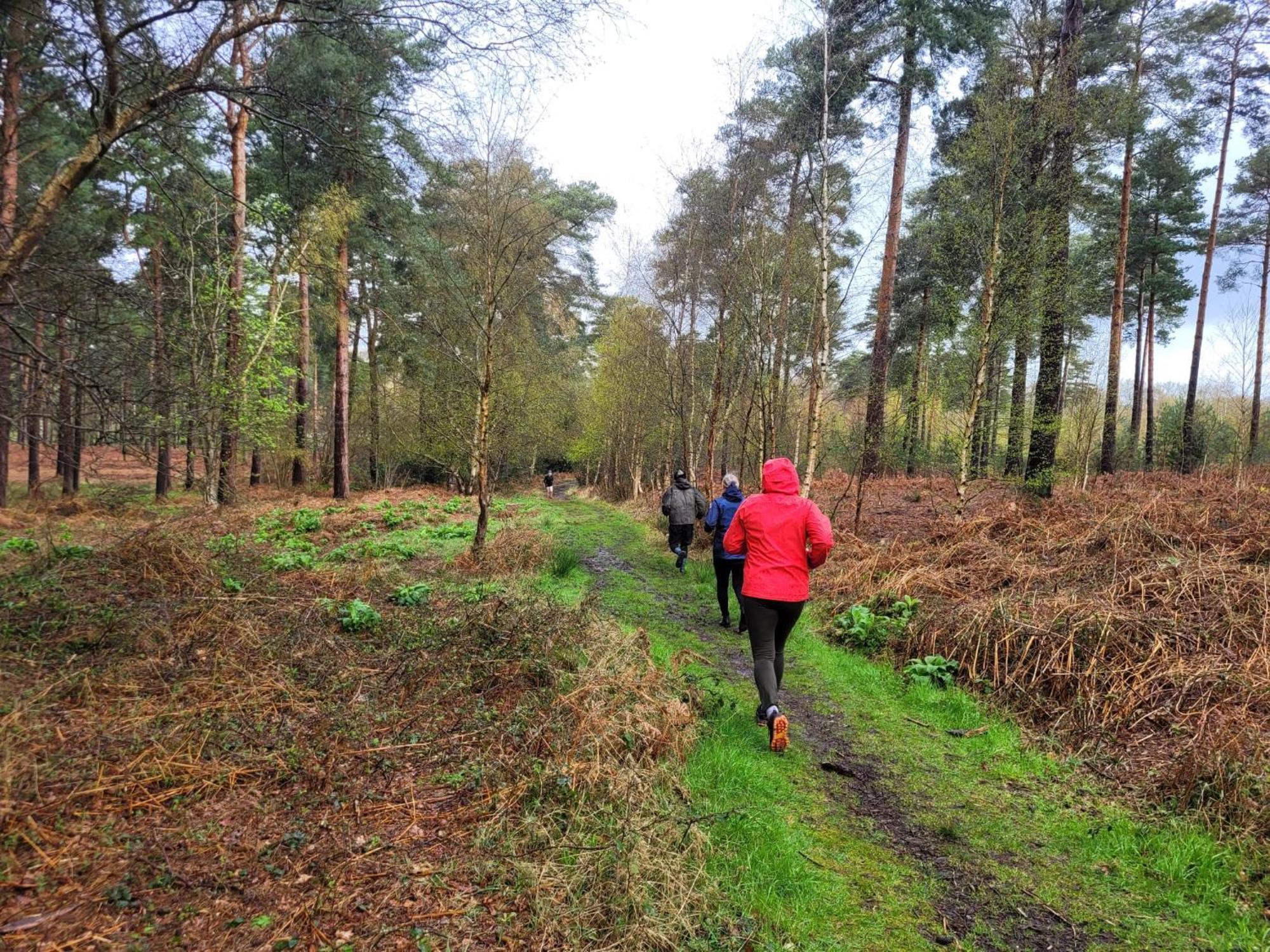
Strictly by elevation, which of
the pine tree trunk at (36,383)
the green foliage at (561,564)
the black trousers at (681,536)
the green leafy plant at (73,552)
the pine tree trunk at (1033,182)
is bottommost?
the green foliage at (561,564)

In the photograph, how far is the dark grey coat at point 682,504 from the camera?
31.2 feet

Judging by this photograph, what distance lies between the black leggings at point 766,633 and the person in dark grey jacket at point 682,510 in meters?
5.35

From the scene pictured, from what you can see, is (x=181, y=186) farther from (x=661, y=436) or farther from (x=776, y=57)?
(x=661, y=436)

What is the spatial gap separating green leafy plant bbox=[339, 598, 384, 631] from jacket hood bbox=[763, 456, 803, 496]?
3.70 m

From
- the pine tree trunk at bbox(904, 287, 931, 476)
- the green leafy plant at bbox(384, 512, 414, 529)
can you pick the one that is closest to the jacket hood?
the pine tree trunk at bbox(904, 287, 931, 476)

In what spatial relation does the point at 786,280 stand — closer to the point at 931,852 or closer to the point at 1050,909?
the point at 931,852

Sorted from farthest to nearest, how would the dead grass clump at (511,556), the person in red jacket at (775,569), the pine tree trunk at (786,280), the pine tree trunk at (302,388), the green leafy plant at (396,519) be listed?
the pine tree trunk at (302,388)
the green leafy plant at (396,519)
the pine tree trunk at (786,280)
the dead grass clump at (511,556)
the person in red jacket at (775,569)

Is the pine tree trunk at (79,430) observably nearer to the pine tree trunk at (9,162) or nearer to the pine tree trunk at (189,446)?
the pine tree trunk at (9,162)

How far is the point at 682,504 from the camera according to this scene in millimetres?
9492

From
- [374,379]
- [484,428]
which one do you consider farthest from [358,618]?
[374,379]

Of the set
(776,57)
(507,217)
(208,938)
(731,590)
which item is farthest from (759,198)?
(208,938)

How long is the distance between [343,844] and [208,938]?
0.56 metres

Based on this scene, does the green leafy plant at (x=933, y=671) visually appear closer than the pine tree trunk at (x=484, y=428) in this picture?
Yes

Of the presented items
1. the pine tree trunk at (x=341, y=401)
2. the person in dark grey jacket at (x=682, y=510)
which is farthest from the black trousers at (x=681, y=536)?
the pine tree trunk at (x=341, y=401)
